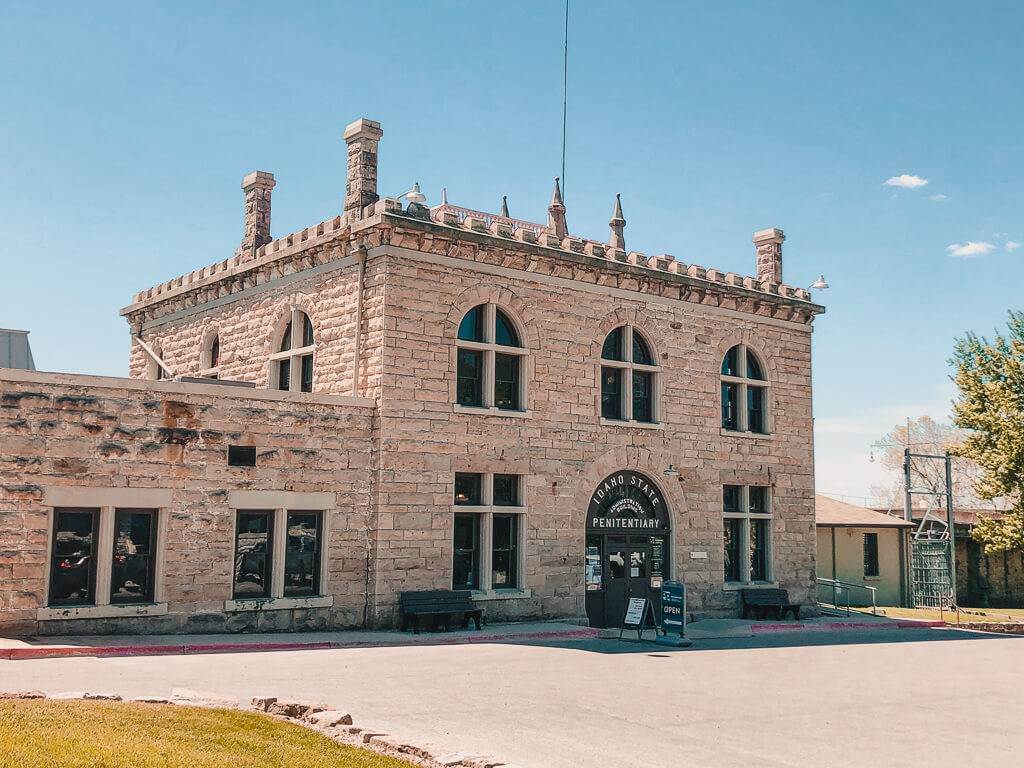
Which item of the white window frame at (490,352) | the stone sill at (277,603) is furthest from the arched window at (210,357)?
the stone sill at (277,603)

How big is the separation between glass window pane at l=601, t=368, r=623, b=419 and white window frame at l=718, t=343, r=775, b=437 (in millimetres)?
3174

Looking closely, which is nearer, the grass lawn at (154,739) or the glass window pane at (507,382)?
the grass lawn at (154,739)

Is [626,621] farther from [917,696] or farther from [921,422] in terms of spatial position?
[921,422]

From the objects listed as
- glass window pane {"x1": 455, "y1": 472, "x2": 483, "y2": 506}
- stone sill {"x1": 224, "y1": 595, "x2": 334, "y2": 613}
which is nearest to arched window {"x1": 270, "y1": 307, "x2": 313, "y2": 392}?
glass window pane {"x1": 455, "y1": 472, "x2": 483, "y2": 506}

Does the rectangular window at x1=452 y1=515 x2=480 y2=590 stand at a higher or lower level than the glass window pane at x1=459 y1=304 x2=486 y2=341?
lower

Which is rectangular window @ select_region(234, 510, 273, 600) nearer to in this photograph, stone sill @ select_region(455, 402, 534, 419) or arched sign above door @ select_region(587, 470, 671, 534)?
stone sill @ select_region(455, 402, 534, 419)

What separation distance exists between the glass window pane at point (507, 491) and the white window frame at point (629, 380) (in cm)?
274

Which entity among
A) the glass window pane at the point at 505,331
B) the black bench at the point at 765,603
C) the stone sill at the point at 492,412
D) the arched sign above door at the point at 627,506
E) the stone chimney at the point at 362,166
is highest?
the stone chimney at the point at 362,166

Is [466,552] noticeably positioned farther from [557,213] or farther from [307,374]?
[557,213]

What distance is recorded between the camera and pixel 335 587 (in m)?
19.9

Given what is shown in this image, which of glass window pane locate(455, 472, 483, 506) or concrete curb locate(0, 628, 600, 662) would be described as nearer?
concrete curb locate(0, 628, 600, 662)

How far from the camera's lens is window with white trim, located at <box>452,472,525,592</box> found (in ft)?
71.4

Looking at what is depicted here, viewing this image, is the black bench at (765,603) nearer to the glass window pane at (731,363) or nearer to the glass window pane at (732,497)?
the glass window pane at (732,497)

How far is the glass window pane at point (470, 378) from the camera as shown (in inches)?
872
